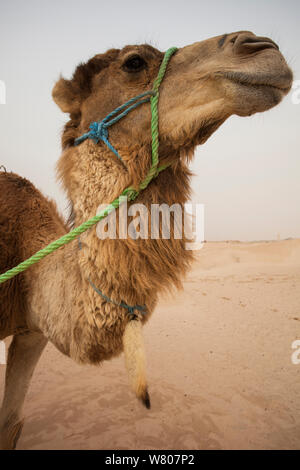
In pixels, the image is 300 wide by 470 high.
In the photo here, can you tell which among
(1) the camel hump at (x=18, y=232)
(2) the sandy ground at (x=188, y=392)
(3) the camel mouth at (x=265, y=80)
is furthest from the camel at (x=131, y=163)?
(2) the sandy ground at (x=188, y=392)

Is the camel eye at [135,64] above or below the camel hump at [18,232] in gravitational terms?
above

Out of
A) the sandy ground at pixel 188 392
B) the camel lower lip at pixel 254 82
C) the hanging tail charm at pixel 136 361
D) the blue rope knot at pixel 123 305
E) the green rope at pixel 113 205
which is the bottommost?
the sandy ground at pixel 188 392

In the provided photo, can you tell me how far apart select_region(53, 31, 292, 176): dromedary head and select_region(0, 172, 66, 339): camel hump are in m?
0.68

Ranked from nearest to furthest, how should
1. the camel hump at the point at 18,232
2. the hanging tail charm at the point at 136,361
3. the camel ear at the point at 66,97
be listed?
1. the hanging tail charm at the point at 136,361
2. the camel ear at the point at 66,97
3. the camel hump at the point at 18,232

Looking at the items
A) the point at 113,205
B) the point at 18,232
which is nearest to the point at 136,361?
the point at 113,205

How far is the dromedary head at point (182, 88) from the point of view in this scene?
1.39m

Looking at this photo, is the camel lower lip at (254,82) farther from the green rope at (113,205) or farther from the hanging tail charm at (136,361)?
the hanging tail charm at (136,361)

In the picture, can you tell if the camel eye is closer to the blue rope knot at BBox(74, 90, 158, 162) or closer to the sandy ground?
the blue rope knot at BBox(74, 90, 158, 162)

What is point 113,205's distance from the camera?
159cm

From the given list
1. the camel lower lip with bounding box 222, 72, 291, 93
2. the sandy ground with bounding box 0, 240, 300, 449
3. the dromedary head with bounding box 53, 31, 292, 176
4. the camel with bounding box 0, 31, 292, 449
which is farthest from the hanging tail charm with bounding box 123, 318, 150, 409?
the camel lower lip with bounding box 222, 72, 291, 93

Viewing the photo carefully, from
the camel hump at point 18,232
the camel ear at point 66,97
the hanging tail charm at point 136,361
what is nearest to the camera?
the hanging tail charm at point 136,361

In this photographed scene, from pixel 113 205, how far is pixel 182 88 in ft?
2.24

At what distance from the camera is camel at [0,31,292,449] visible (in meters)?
1.43
